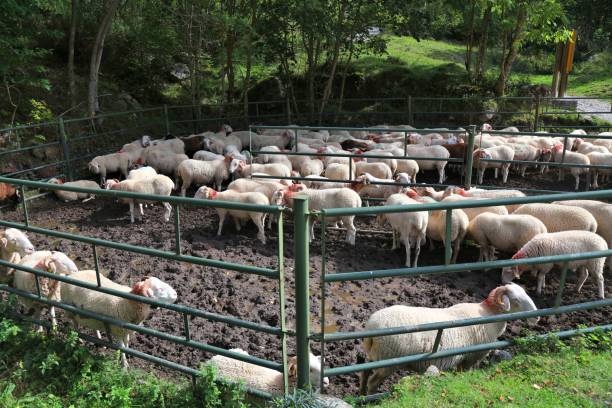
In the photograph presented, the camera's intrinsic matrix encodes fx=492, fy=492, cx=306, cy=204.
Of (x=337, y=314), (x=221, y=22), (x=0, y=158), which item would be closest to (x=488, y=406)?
(x=337, y=314)

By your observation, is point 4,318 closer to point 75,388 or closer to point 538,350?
point 75,388

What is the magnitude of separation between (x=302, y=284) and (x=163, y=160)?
30.9 feet

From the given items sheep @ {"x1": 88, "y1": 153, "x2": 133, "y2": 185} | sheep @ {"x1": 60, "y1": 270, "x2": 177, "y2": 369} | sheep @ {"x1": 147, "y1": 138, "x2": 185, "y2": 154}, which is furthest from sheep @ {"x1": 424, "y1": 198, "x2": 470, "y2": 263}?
sheep @ {"x1": 88, "y1": 153, "x2": 133, "y2": 185}

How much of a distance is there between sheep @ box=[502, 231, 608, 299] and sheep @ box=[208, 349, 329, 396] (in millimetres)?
3497

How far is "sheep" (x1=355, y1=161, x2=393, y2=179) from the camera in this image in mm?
10320

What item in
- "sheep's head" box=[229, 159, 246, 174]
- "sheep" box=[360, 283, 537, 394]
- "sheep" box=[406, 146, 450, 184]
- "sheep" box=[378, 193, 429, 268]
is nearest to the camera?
"sheep" box=[360, 283, 537, 394]

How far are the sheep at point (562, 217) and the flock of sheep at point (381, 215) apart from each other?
0.05 feet

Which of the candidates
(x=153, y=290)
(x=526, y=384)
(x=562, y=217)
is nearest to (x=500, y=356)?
(x=526, y=384)

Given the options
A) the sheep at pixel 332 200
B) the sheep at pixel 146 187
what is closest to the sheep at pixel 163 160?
the sheep at pixel 146 187

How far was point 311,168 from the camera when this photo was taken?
11.1m

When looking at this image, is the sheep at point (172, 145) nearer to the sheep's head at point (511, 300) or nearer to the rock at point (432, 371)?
the sheep's head at point (511, 300)

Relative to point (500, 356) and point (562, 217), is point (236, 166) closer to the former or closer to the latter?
point (562, 217)

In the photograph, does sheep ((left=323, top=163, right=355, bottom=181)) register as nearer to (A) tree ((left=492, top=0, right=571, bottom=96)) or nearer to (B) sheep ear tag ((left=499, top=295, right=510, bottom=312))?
(B) sheep ear tag ((left=499, top=295, right=510, bottom=312))

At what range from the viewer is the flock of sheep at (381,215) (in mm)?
4500
